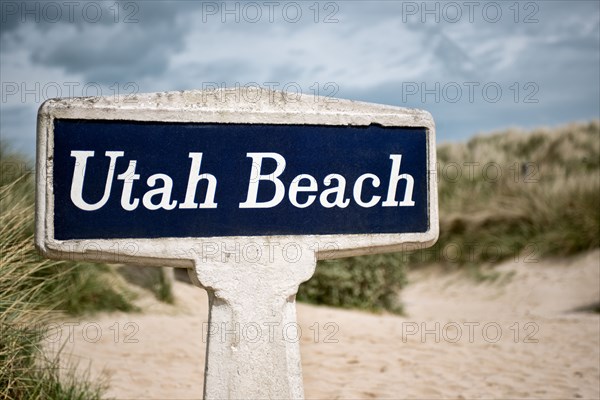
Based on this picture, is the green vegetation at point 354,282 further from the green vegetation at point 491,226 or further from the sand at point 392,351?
the sand at point 392,351

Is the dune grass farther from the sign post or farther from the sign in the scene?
the sign post

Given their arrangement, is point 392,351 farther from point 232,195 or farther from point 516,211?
point 516,211

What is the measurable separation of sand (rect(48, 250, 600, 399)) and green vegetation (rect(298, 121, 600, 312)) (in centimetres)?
59

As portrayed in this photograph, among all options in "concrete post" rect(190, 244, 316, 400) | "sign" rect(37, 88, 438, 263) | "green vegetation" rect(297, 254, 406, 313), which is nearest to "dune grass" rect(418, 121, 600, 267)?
"green vegetation" rect(297, 254, 406, 313)

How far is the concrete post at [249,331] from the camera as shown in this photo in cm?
240

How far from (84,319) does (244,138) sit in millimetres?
4298

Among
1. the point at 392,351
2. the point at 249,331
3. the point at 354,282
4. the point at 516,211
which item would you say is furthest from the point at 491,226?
the point at 249,331

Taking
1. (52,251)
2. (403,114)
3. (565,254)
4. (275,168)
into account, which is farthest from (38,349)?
(565,254)

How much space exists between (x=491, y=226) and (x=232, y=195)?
10496 millimetres

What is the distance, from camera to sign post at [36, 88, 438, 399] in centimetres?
230

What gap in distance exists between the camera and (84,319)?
6.06m

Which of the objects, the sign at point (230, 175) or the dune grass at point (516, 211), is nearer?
the sign at point (230, 175)

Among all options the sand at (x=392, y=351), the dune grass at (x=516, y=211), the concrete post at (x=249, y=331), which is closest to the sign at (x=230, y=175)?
the concrete post at (x=249, y=331)

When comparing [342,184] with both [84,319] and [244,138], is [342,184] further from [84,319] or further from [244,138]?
[84,319]
